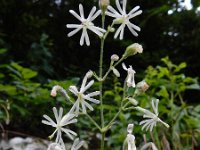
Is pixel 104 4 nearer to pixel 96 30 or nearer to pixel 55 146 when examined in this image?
pixel 96 30

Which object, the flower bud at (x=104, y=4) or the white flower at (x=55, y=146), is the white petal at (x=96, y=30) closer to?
the flower bud at (x=104, y=4)

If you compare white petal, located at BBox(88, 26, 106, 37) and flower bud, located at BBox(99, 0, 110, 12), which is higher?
flower bud, located at BBox(99, 0, 110, 12)

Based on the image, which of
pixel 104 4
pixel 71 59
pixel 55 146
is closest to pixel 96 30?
pixel 104 4

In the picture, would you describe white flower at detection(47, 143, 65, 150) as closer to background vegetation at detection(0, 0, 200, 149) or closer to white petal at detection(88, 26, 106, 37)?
white petal at detection(88, 26, 106, 37)

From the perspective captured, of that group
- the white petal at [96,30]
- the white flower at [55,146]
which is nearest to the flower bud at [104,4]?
the white petal at [96,30]

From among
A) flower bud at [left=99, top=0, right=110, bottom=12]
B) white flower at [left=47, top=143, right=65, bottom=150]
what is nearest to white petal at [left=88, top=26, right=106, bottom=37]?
flower bud at [left=99, top=0, right=110, bottom=12]


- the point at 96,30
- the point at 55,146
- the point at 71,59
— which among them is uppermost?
the point at 71,59

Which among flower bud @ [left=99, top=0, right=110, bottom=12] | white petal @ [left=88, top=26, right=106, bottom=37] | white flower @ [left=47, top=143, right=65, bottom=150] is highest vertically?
flower bud @ [left=99, top=0, right=110, bottom=12]

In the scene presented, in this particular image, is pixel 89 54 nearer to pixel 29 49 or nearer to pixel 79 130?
pixel 29 49

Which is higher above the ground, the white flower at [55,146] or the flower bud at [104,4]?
the flower bud at [104,4]
